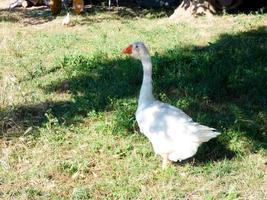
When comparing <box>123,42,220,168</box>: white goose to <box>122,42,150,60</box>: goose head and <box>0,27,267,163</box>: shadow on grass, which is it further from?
<box>0,27,267,163</box>: shadow on grass

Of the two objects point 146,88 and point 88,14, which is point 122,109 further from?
point 88,14

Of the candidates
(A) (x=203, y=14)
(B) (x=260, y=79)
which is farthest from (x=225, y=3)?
(B) (x=260, y=79)

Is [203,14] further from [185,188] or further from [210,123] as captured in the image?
[185,188]

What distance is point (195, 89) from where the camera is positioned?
813 cm

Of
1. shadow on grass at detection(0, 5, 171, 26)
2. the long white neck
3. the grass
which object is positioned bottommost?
the grass

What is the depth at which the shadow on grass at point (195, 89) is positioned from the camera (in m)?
6.88

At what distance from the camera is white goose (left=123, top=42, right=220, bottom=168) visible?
5445 mm

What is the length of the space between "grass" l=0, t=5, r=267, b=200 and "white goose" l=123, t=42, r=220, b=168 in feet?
0.99

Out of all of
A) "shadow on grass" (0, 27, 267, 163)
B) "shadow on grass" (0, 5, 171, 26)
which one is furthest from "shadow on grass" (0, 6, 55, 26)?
"shadow on grass" (0, 27, 267, 163)

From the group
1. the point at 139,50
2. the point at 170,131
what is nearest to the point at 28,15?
the point at 139,50

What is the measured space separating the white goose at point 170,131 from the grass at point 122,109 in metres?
0.30

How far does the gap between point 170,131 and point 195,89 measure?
2597 millimetres

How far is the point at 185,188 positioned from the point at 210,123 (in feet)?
5.33

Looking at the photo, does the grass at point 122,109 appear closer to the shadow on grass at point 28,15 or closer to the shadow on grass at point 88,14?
the shadow on grass at point 88,14
